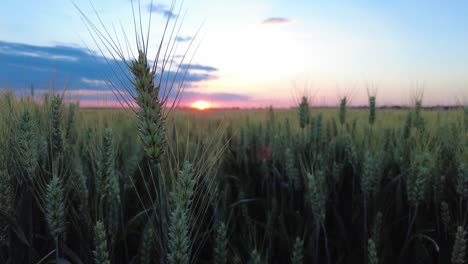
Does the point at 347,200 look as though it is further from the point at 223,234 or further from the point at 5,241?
the point at 5,241

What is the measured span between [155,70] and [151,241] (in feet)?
2.75

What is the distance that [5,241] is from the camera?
174 cm

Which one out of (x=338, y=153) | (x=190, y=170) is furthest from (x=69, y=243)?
(x=338, y=153)

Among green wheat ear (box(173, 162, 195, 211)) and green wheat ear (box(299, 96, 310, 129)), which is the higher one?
green wheat ear (box(299, 96, 310, 129))

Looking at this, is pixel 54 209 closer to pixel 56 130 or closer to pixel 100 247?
pixel 100 247

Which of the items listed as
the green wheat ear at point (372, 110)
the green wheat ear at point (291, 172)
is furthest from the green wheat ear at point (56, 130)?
the green wheat ear at point (372, 110)

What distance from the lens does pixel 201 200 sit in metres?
2.39

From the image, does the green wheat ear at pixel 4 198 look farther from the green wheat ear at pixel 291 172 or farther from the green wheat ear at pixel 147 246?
the green wheat ear at pixel 291 172

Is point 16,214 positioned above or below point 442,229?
above

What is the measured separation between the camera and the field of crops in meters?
1.46

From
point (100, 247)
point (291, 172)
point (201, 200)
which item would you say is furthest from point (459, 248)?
point (100, 247)

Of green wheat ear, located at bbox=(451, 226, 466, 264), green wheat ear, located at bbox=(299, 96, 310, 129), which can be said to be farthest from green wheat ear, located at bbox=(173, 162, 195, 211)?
green wheat ear, located at bbox=(299, 96, 310, 129)

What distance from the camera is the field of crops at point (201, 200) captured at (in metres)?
1.46

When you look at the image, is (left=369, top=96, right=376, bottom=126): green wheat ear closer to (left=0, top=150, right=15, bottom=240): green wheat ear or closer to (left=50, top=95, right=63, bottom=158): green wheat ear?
(left=50, top=95, right=63, bottom=158): green wheat ear
